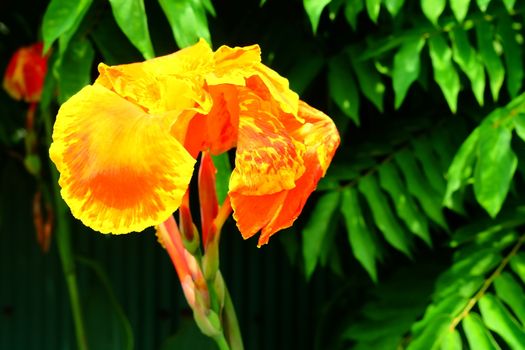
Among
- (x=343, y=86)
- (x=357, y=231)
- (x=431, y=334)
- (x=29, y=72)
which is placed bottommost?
(x=431, y=334)

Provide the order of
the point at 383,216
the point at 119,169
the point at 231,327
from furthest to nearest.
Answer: the point at 383,216
the point at 231,327
the point at 119,169

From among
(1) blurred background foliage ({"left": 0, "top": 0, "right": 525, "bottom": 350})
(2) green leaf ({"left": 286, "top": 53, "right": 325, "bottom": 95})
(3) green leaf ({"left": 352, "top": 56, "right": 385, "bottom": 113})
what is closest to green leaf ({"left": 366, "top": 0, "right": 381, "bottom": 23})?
(1) blurred background foliage ({"left": 0, "top": 0, "right": 525, "bottom": 350})

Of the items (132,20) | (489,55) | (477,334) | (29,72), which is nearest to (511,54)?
(489,55)

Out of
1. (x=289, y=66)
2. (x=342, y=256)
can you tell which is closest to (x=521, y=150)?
(x=289, y=66)

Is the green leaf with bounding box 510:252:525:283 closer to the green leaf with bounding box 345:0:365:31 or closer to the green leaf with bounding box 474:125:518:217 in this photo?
the green leaf with bounding box 474:125:518:217

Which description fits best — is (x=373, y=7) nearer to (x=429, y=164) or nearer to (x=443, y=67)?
(x=443, y=67)

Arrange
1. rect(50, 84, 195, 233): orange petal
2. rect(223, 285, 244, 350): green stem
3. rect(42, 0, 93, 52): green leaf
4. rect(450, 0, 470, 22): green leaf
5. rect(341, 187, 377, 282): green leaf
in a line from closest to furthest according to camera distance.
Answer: rect(50, 84, 195, 233): orange petal → rect(223, 285, 244, 350): green stem → rect(42, 0, 93, 52): green leaf → rect(450, 0, 470, 22): green leaf → rect(341, 187, 377, 282): green leaf

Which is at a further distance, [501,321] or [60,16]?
[501,321]

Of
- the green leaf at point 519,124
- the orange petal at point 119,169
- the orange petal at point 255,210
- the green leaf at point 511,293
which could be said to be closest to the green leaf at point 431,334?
the green leaf at point 511,293
